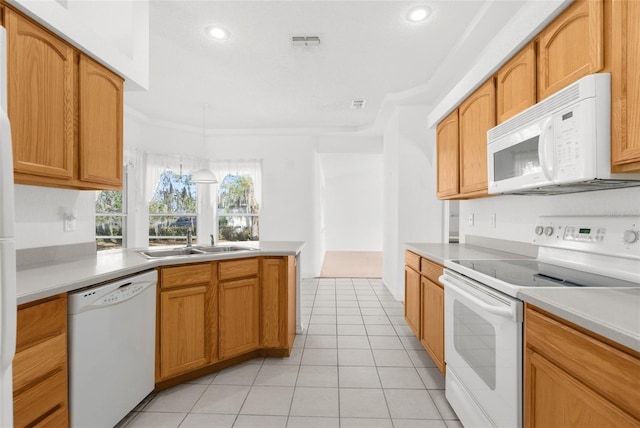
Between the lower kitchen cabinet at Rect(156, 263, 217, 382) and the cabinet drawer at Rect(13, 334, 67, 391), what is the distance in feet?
2.16

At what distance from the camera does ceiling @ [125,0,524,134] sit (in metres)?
2.28

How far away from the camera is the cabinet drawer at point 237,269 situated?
221 centimetres

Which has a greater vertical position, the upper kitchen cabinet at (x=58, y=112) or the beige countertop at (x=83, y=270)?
the upper kitchen cabinet at (x=58, y=112)

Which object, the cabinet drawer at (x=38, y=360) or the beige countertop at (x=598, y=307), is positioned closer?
the beige countertop at (x=598, y=307)

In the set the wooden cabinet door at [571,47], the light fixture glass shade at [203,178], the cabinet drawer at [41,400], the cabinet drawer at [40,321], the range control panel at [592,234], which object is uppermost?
the wooden cabinet door at [571,47]

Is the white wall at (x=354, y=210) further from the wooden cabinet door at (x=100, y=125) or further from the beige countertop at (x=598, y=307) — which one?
the beige countertop at (x=598, y=307)

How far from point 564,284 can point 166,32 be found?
10.7 feet

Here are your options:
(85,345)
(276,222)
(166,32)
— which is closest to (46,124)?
(85,345)

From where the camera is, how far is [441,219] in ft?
13.5

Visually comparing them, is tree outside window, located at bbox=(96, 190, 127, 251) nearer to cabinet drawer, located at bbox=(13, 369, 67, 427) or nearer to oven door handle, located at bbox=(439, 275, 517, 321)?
cabinet drawer, located at bbox=(13, 369, 67, 427)

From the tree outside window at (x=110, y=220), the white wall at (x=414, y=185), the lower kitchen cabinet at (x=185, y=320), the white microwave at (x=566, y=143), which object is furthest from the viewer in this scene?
the tree outside window at (x=110, y=220)

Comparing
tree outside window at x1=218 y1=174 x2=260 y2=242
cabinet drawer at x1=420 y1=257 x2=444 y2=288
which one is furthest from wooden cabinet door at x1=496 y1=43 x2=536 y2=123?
tree outside window at x1=218 y1=174 x2=260 y2=242

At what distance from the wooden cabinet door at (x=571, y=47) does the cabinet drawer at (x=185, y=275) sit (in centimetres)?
230

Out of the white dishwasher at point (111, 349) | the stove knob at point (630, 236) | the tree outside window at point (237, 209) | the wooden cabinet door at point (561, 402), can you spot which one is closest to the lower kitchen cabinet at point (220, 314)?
the white dishwasher at point (111, 349)
